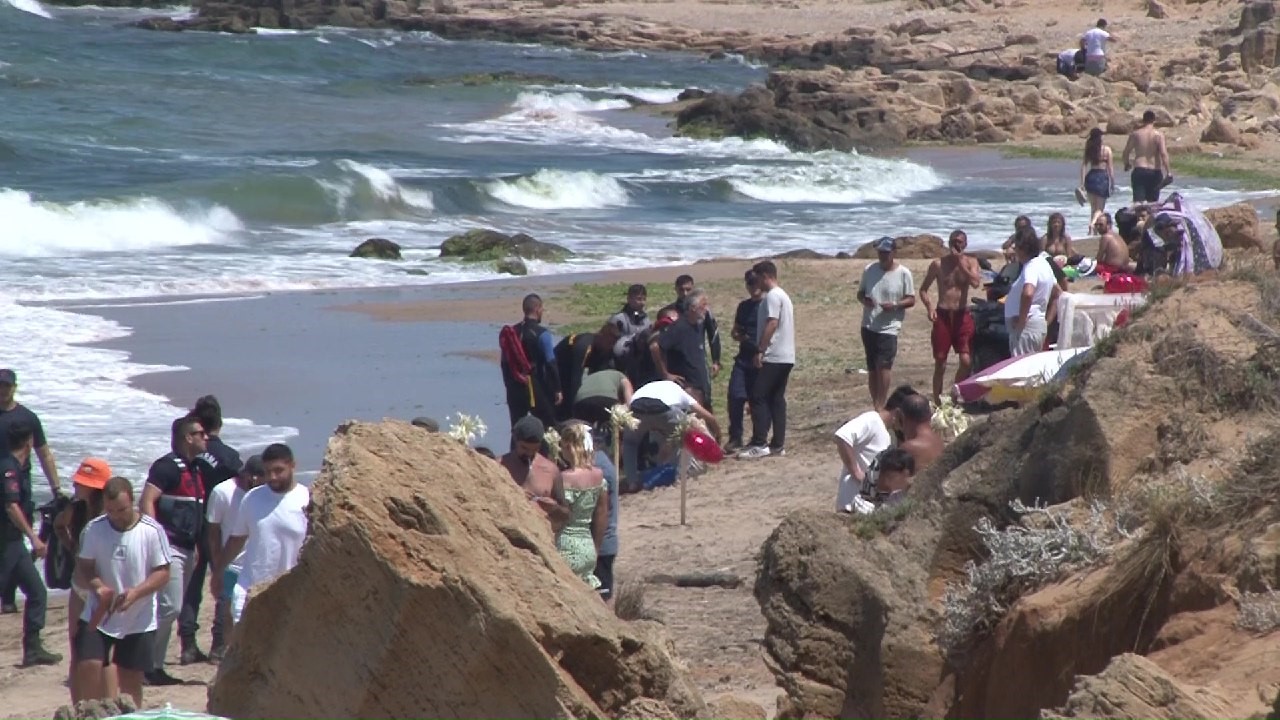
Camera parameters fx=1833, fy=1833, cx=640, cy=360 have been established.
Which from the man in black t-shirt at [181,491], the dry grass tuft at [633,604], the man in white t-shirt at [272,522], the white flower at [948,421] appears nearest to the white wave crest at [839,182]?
the white flower at [948,421]

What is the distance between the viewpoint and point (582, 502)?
8547 millimetres

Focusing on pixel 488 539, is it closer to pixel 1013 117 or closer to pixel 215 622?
pixel 215 622

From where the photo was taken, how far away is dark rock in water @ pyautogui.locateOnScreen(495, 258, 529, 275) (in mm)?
22750

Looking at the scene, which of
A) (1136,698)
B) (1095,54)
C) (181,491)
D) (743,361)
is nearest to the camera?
(1136,698)

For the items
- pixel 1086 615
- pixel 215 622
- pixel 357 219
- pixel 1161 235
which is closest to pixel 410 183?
pixel 357 219

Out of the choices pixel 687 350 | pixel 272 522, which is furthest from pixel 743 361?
pixel 272 522

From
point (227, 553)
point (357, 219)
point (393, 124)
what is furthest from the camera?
point (393, 124)

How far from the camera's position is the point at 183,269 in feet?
75.7

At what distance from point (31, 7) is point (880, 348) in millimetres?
67321

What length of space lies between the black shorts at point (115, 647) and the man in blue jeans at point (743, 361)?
6.13m

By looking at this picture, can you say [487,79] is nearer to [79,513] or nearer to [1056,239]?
[1056,239]

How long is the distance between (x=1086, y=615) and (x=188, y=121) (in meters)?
37.5

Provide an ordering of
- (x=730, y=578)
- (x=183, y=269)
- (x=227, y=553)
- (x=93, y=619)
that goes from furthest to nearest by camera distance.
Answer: (x=183, y=269)
(x=730, y=578)
(x=227, y=553)
(x=93, y=619)

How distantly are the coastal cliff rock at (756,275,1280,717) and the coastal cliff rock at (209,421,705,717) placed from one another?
47.3 inches
